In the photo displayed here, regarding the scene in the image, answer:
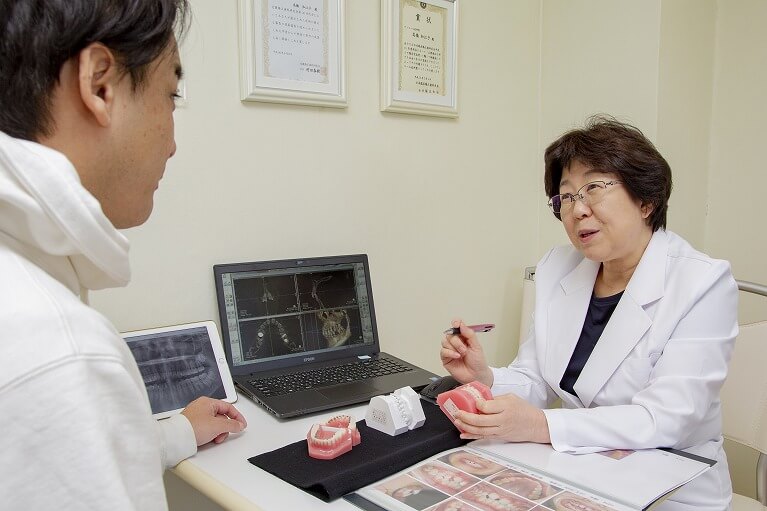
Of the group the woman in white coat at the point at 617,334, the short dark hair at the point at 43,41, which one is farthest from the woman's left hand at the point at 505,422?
the short dark hair at the point at 43,41

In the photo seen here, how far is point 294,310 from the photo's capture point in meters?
1.54

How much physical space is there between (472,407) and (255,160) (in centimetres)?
84

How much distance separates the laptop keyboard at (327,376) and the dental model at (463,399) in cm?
35

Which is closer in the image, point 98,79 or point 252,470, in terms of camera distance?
point 98,79

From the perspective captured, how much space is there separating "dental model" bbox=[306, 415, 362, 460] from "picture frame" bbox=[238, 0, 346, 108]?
2.81ft

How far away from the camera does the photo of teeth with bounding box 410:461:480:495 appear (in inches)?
35.7

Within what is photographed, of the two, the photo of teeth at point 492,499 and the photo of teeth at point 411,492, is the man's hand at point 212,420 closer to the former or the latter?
the photo of teeth at point 411,492

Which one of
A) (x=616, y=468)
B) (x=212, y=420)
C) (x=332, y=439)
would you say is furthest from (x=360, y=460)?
(x=616, y=468)

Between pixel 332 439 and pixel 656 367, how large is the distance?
2.25 ft

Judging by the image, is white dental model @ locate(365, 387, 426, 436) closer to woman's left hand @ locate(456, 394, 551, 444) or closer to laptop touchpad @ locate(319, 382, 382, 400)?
woman's left hand @ locate(456, 394, 551, 444)

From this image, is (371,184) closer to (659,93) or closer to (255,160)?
(255,160)

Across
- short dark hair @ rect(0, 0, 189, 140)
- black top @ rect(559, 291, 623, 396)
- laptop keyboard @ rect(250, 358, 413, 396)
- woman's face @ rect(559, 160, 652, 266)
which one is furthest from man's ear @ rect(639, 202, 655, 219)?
short dark hair @ rect(0, 0, 189, 140)

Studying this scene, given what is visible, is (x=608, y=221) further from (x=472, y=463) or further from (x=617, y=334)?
(x=472, y=463)

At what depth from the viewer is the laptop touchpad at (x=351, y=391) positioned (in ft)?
4.35
